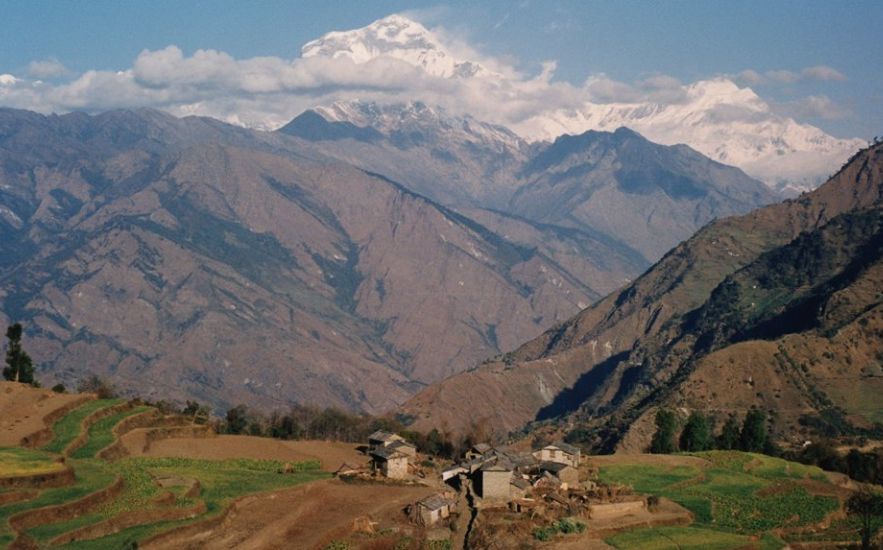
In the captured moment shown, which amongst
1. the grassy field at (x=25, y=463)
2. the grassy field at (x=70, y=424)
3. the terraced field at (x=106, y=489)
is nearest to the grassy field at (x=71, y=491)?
the terraced field at (x=106, y=489)

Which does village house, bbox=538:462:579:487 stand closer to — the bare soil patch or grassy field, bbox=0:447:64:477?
the bare soil patch

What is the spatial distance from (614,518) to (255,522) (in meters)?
26.7

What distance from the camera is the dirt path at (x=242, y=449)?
103 m

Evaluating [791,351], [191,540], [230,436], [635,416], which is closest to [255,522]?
[191,540]

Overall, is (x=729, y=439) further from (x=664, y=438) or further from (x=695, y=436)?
(x=664, y=438)

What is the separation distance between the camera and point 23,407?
345 feet

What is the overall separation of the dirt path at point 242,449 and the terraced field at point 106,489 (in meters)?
2.76

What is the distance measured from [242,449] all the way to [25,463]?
112 feet

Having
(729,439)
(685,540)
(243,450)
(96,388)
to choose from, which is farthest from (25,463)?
(729,439)

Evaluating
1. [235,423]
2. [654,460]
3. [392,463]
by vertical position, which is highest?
[392,463]

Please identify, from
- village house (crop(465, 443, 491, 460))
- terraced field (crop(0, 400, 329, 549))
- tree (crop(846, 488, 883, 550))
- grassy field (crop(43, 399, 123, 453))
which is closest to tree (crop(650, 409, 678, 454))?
village house (crop(465, 443, 491, 460))

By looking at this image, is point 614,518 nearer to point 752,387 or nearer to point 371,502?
point 371,502

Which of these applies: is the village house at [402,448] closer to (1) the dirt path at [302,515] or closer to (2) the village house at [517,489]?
(1) the dirt path at [302,515]

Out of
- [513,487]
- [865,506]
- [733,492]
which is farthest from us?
[733,492]
